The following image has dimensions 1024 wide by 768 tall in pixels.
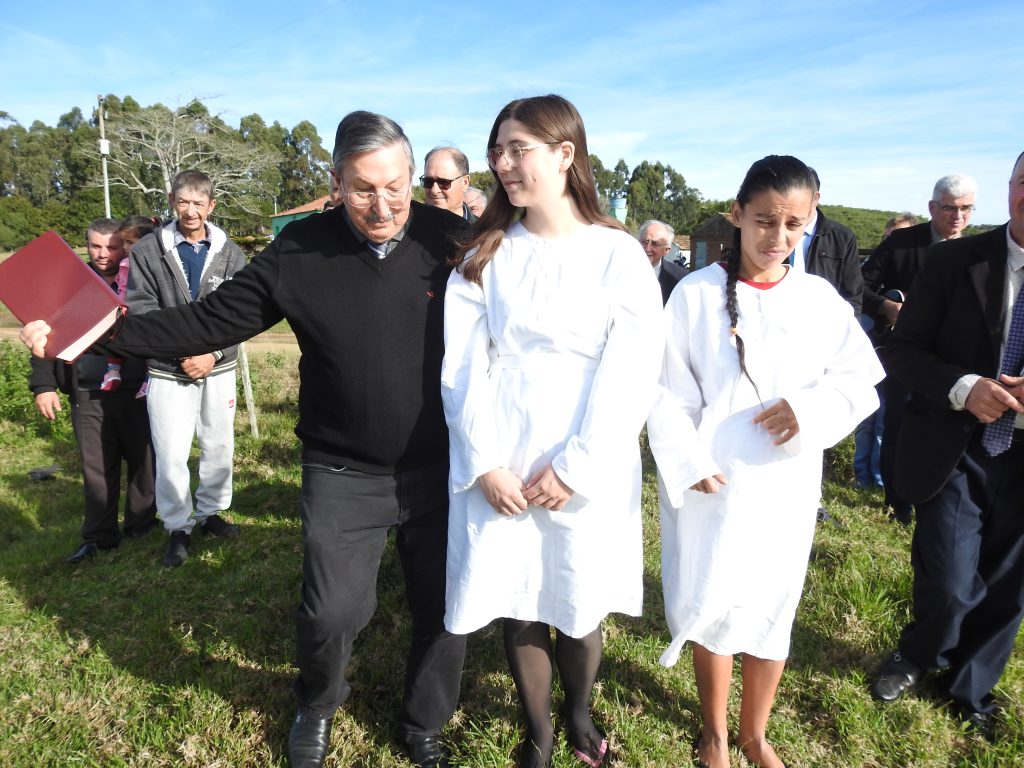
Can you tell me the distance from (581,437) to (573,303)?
0.42 meters

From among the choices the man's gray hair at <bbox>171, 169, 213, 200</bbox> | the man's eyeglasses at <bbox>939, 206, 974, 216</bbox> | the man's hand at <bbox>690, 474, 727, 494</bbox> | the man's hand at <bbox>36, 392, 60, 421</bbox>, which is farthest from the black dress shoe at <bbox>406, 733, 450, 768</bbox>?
the man's eyeglasses at <bbox>939, 206, 974, 216</bbox>

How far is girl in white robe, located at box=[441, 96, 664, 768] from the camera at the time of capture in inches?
82.8

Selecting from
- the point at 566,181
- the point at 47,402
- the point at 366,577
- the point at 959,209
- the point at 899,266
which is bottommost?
the point at 366,577

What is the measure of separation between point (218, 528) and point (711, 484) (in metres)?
3.59

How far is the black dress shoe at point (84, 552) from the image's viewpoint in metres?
4.25

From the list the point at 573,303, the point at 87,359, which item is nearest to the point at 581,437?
the point at 573,303

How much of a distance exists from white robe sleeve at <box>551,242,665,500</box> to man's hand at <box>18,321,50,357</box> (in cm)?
168

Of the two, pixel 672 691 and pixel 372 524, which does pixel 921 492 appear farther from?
pixel 372 524

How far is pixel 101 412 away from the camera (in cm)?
448

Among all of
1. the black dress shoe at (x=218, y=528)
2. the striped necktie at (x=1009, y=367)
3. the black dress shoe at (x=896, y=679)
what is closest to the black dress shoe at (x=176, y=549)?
the black dress shoe at (x=218, y=528)

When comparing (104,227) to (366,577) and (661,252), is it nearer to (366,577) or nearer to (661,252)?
(366,577)

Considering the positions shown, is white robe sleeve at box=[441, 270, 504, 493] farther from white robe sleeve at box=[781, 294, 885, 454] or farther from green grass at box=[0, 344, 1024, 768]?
white robe sleeve at box=[781, 294, 885, 454]

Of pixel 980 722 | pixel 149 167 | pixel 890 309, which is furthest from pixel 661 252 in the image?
pixel 149 167

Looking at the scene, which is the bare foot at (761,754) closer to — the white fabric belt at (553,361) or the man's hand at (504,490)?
the man's hand at (504,490)
